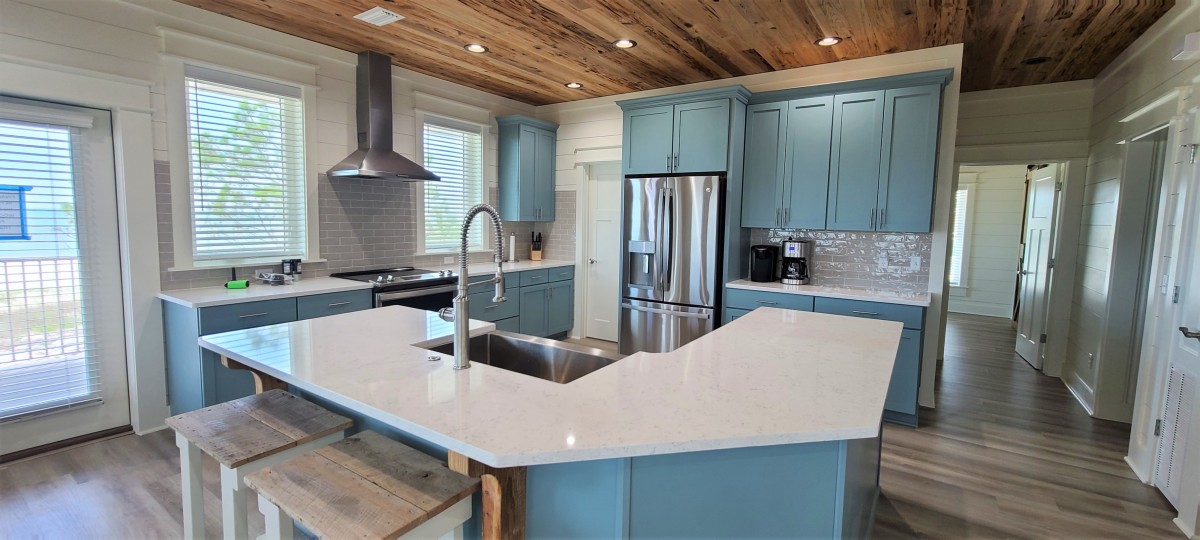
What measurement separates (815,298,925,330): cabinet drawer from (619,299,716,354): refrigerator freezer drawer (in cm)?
84

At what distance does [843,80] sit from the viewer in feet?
13.1

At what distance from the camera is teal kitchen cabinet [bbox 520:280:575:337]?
501 cm

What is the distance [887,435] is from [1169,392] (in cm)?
129

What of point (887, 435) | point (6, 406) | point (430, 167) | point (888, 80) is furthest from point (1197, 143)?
point (6, 406)

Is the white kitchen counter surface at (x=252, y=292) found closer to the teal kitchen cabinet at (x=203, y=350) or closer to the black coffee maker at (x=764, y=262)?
the teal kitchen cabinet at (x=203, y=350)

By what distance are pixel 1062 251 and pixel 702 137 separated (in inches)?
130

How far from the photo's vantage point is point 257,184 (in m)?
3.55

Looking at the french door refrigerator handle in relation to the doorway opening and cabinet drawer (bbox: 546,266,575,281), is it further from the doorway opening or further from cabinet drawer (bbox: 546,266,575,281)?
the doorway opening

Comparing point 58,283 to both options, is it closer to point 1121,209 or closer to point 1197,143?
point 1197,143

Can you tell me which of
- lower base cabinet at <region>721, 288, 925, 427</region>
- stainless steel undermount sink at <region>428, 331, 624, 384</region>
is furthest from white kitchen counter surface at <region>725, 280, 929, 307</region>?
stainless steel undermount sink at <region>428, 331, 624, 384</region>

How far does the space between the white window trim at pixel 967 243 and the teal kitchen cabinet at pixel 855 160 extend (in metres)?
4.96

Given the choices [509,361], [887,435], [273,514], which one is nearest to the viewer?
[273,514]

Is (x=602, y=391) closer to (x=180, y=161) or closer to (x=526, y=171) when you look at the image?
(x=180, y=161)

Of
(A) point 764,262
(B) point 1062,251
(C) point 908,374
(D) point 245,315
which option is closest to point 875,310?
(C) point 908,374
